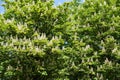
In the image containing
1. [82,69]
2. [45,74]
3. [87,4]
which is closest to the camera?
[45,74]

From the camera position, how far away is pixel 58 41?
25.5 meters

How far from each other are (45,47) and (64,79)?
2.88 meters

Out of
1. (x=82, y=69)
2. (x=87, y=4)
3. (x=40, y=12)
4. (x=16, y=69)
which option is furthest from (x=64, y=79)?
(x=87, y=4)

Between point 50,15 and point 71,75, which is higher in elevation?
point 50,15

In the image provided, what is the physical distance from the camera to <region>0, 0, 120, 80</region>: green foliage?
25531 mm

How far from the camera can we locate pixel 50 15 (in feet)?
91.6

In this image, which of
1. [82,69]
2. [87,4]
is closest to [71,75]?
[82,69]

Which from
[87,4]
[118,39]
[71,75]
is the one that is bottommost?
[71,75]

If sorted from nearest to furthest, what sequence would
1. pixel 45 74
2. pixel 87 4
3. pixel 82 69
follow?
pixel 45 74
pixel 82 69
pixel 87 4

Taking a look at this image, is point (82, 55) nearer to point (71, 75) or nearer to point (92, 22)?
point (71, 75)

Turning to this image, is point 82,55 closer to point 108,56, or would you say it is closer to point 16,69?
point 108,56

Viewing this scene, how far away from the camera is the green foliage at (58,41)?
2553cm

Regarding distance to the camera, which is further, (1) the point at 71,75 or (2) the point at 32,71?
(1) the point at 71,75

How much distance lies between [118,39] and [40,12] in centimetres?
711
